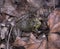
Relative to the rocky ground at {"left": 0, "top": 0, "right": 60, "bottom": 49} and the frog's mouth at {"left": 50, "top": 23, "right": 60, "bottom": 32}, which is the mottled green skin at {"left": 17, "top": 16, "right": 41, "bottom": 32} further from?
the frog's mouth at {"left": 50, "top": 23, "right": 60, "bottom": 32}

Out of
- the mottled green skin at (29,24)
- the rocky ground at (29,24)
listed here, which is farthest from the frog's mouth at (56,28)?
the mottled green skin at (29,24)

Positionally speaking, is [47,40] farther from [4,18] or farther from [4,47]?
[4,18]

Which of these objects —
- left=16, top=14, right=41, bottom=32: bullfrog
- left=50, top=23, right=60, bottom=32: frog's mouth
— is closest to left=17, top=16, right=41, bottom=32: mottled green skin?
left=16, top=14, right=41, bottom=32: bullfrog

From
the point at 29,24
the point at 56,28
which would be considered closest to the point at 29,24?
the point at 29,24

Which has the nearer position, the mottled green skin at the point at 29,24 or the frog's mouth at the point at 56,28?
the frog's mouth at the point at 56,28

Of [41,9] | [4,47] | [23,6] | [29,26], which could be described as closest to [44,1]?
[41,9]

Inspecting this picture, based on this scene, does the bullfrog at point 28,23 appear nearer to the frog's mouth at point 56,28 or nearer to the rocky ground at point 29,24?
the rocky ground at point 29,24

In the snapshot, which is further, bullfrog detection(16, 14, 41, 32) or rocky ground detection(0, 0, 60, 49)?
bullfrog detection(16, 14, 41, 32)

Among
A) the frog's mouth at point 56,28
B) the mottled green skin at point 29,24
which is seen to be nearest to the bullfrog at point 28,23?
the mottled green skin at point 29,24
